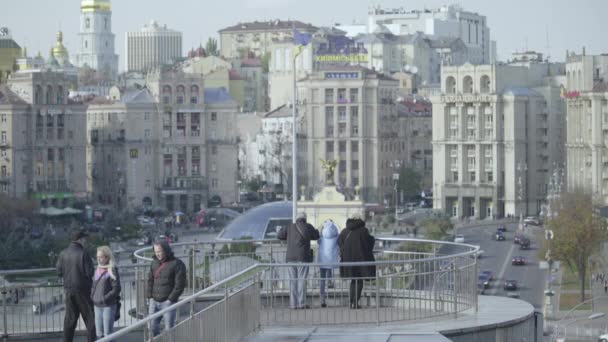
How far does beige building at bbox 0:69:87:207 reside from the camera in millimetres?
107875

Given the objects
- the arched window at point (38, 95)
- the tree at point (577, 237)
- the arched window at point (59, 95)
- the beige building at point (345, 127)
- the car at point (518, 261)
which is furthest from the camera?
the beige building at point (345, 127)

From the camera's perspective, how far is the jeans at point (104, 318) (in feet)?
50.8

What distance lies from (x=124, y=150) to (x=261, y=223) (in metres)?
48.7

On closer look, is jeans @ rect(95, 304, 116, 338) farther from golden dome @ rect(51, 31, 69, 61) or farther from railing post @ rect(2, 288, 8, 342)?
golden dome @ rect(51, 31, 69, 61)

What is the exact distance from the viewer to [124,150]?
12038cm

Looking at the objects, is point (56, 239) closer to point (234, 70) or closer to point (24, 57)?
point (24, 57)

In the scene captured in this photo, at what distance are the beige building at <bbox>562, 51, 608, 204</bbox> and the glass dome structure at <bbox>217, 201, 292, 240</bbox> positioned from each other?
31.3 metres

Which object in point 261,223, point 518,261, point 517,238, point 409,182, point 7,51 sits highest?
point 7,51

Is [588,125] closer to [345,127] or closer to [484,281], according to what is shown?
[345,127]

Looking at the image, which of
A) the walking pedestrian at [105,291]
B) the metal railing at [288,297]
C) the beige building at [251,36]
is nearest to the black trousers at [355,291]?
the metal railing at [288,297]

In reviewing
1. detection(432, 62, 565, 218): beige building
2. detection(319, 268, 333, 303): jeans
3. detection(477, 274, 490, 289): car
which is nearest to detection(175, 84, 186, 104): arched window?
detection(432, 62, 565, 218): beige building

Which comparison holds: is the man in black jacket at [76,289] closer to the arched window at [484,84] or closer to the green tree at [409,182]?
the arched window at [484,84]

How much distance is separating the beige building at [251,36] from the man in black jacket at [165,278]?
17139 cm

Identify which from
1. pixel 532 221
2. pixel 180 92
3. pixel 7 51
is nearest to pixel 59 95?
pixel 180 92
